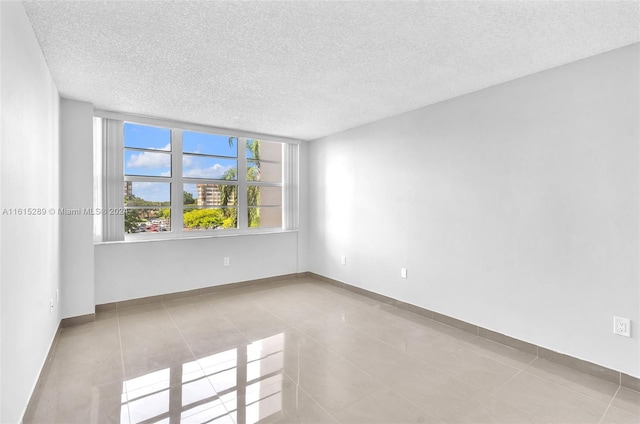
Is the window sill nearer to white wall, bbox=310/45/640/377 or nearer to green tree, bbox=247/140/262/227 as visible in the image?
green tree, bbox=247/140/262/227

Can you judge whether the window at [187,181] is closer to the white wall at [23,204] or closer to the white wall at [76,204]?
the white wall at [76,204]

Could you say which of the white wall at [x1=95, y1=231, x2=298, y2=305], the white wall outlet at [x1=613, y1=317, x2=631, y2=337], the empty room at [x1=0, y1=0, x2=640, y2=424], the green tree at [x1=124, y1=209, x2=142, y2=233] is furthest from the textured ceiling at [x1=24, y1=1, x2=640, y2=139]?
the white wall outlet at [x1=613, y1=317, x2=631, y2=337]

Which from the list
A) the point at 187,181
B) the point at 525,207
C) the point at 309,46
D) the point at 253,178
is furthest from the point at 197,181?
the point at 525,207

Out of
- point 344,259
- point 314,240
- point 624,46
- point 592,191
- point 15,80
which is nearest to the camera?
point 15,80

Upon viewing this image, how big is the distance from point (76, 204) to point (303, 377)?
296cm

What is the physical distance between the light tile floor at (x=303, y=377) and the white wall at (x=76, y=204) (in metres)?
0.37

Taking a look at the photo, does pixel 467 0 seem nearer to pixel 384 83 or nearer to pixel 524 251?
pixel 384 83

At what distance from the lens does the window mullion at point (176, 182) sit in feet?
14.0

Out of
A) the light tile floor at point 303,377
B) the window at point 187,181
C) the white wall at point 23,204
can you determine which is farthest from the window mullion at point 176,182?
the white wall at point 23,204

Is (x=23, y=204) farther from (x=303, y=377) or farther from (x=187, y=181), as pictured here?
(x=187, y=181)

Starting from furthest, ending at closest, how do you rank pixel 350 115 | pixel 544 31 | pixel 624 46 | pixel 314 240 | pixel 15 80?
pixel 314 240, pixel 350 115, pixel 624 46, pixel 544 31, pixel 15 80

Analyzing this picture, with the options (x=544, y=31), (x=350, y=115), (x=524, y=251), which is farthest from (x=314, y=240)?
(x=544, y=31)

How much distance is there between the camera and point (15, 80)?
1691 millimetres

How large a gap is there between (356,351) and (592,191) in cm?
223
